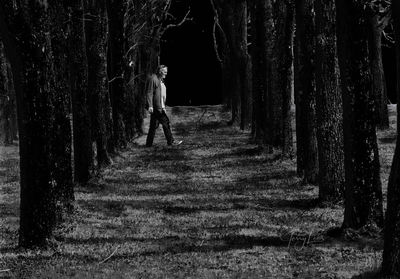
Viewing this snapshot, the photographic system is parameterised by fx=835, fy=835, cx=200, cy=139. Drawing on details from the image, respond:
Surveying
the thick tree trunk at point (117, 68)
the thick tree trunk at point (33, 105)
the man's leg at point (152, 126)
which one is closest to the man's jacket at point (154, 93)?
the man's leg at point (152, 126)

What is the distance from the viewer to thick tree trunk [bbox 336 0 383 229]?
11.5m

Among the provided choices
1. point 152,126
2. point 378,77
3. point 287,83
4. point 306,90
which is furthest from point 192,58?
point 306,90

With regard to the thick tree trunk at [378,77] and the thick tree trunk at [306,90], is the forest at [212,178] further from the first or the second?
the thick tree trunk at [378,77]

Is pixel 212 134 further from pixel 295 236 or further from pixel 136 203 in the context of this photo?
pixel 295 236

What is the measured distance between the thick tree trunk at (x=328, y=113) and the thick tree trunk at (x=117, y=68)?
11509 mm

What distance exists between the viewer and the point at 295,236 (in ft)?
39.5

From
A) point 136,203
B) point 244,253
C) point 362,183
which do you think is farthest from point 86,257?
point 136,203

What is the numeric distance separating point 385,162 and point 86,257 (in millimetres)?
11954

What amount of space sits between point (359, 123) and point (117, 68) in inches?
630

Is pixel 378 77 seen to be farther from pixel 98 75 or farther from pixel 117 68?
pixel 98 75

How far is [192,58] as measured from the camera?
182 ft

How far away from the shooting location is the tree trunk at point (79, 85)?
17.8 metres

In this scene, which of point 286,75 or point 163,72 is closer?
point 286,75

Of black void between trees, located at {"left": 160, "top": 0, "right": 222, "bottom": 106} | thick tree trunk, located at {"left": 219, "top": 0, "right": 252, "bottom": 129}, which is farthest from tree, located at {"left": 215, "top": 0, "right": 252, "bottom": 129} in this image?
black void between trees, located at {"left": 160, "top": 0, "right": 222, "bottom": 106}
